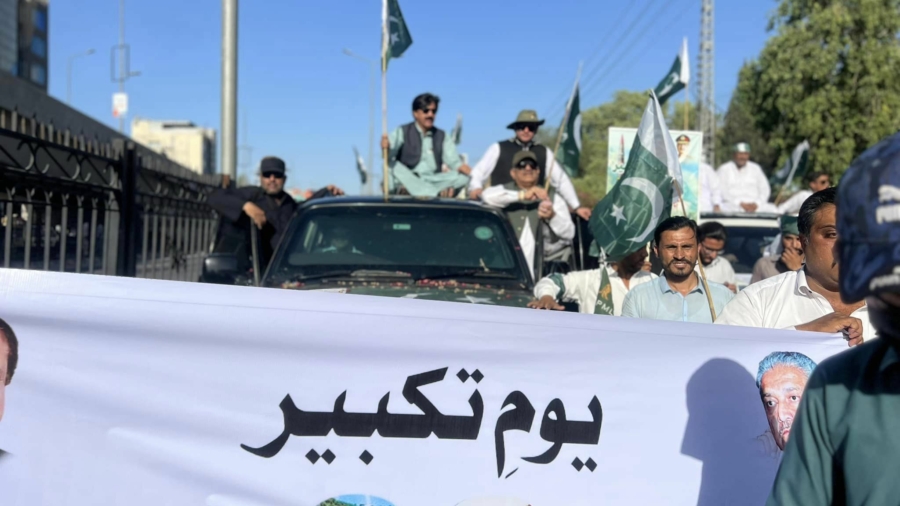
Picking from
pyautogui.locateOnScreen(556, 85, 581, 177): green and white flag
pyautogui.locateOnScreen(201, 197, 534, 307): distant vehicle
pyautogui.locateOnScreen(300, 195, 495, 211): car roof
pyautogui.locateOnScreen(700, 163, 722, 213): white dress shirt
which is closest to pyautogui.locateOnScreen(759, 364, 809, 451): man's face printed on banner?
pyautogui.locateOnScreen(201, 197, 534, 307): distant vehicle

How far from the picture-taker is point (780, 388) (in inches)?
117

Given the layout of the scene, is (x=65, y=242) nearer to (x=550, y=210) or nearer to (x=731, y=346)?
(x=550, y=210)

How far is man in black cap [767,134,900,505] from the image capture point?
150 cm

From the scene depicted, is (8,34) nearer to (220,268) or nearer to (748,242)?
(748,242)

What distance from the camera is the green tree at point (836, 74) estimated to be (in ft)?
88.9

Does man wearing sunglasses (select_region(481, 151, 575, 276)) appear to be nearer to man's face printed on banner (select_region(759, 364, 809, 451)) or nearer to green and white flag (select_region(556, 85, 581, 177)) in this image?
green and white flag (select_region(556, 85, 581, 177))

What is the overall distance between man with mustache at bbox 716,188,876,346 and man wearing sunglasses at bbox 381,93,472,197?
4321 millimetres

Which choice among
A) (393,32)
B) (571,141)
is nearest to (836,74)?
(571,141)

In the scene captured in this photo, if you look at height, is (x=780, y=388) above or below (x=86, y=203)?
below

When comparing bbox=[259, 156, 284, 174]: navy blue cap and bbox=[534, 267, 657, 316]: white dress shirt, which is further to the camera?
bbox=[259, 156, 284, 174]: navy blue cap

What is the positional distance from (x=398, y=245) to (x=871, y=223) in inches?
169

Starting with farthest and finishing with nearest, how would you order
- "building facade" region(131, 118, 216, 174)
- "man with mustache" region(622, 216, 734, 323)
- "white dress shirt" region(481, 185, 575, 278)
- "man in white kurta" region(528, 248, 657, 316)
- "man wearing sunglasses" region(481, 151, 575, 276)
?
1. "building facade" region(131, 118, 216, 174)
2. "white dress shirt" region(481, 185, 575, 278)
3. "man wearing sunglasses" region(481, 151, 575, 276)
4. "man in white kurta" region(528, 248, 657, 316)
5. "man with mustache" region(622, 216, 734, 323)

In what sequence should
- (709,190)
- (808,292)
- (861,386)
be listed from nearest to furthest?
(861,386) < (808,292) < (709,190)

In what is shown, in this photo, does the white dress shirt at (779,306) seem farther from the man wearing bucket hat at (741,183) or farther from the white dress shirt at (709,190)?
the man wearing bucket hat at (741,183)
